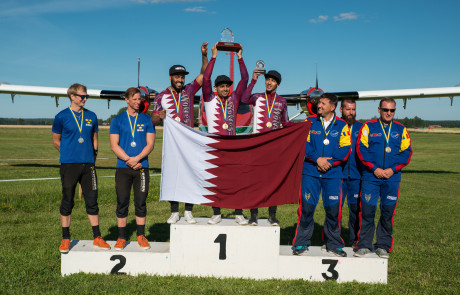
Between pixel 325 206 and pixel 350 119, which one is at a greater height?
pixel 350 119

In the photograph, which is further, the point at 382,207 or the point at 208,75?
the point at 208,75

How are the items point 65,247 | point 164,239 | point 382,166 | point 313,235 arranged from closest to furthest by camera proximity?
point 65,247, point 382,166, point 164,239, point 313,235

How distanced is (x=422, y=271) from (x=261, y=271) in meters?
2.39

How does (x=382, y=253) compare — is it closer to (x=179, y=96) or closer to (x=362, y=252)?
(x=362, y=252)

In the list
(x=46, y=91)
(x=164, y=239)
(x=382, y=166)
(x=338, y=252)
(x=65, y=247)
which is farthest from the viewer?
(x=46, y=91)

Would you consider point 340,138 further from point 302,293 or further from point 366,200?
point 302,293

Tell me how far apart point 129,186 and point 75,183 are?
0.77 m

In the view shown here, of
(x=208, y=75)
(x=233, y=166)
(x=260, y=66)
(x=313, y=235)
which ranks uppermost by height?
(x=260, y=66)

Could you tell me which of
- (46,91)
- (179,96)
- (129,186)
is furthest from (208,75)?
(46,91)

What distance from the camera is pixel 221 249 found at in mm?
4508

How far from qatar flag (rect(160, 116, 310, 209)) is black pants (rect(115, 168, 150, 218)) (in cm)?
28

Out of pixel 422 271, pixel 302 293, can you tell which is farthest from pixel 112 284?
pixel 422 271

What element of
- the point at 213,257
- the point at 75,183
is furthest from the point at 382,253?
the point at 75,183

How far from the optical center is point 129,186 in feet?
15.5
